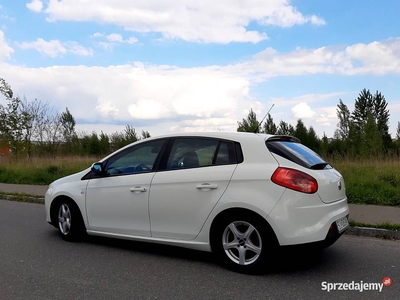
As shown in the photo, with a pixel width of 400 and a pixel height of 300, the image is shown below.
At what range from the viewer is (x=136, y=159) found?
5445mm

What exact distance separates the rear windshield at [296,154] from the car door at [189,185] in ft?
1.67

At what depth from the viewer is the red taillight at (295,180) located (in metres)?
4.20

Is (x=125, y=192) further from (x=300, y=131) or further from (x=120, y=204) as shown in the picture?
(x=300, y=131)

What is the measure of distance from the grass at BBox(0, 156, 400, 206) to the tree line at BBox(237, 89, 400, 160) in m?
1.24

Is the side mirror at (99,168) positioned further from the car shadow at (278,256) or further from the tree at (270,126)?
the tree at (270,126)

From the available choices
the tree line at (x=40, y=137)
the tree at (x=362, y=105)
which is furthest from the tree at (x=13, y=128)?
the tree at (x=362, y=105)

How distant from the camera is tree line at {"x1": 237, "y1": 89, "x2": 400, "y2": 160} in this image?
13547 millimetres

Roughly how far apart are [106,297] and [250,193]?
184 centimetres

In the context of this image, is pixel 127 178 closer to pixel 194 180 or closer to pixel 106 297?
pixel 194 180

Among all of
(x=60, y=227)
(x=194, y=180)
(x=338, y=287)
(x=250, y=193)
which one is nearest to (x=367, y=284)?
(x=338, y=287)

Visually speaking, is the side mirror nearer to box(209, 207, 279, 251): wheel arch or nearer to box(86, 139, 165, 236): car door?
box(86, 139, 165, 236): car door

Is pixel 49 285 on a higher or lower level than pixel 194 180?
lower

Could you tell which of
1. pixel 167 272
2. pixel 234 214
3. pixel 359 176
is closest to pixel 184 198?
pixel 234 214

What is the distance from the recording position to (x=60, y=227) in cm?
618
